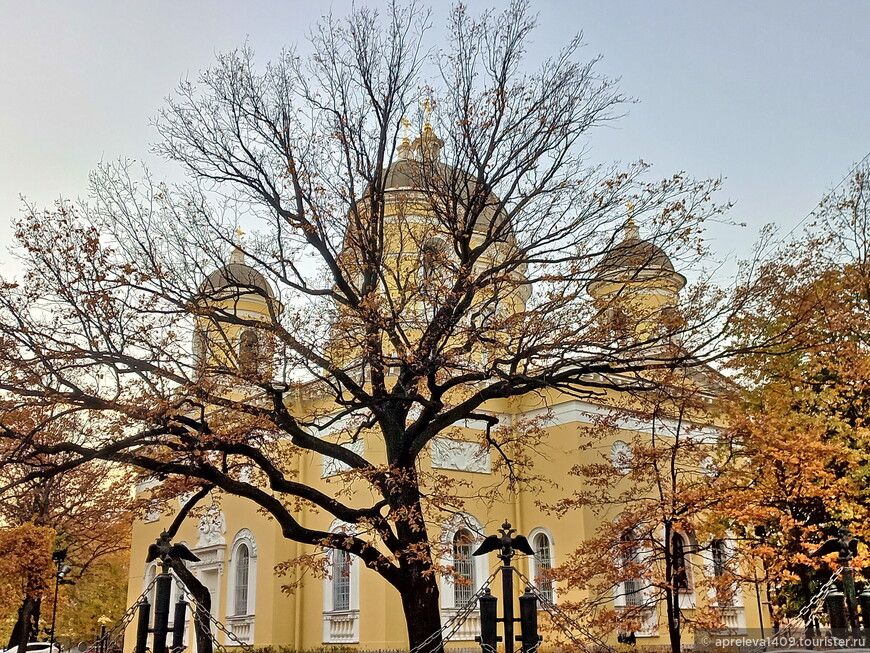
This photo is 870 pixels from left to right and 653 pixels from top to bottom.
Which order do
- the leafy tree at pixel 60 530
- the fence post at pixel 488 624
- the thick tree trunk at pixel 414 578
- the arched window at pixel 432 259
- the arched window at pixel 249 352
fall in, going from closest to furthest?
the fence post at pixel 488 624
the thick tree trunk at pixel 414 578
the arched window at pixel 249 352
the arched window at pixel 432 259
the leafy tree at pixel 60 530

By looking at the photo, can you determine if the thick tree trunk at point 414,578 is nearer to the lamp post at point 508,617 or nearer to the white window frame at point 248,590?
the lamp post at point 508,617

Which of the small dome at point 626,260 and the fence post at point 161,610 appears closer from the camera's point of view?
the fence post at point 161,610

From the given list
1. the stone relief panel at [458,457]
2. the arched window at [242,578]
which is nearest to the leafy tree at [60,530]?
the arched window at [242,578]

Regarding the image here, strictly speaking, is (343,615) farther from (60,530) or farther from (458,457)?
(60,530)

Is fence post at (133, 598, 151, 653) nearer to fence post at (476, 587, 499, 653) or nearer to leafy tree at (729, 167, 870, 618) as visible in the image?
fence post at (476, 587, 499, 653)

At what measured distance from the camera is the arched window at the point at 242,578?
23.8 m

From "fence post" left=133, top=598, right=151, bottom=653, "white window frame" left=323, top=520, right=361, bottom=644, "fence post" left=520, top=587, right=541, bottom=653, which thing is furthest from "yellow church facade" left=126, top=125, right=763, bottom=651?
"fence post" left=520, top=587, right=541, bottom=653

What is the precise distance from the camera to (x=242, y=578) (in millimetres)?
24109

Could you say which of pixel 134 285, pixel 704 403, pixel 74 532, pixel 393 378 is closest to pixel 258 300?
pixel 393 378

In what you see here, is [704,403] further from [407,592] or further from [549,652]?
[549,652]

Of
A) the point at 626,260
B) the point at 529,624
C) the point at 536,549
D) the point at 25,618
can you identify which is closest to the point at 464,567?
the point at 536,549

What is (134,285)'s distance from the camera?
13.9 m

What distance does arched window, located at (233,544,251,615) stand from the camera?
2380 centimetres

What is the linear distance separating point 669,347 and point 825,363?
4.14m
